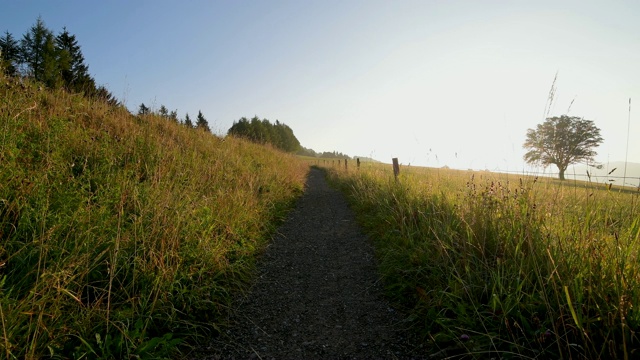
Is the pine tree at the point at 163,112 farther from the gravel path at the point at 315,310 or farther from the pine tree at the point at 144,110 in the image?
the gravel path at the point at 315,310

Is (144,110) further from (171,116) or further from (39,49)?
(39,49)

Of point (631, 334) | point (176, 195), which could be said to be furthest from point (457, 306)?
point (176, 195)

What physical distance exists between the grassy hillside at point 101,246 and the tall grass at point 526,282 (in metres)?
2.24

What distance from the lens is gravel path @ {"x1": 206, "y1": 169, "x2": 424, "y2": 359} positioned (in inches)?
105

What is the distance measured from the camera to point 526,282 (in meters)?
2.54

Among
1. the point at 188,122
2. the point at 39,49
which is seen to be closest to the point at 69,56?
the point at 39,49

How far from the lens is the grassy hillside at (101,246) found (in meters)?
2.16

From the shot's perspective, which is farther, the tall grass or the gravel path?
the gravel path

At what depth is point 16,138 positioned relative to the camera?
3.55m

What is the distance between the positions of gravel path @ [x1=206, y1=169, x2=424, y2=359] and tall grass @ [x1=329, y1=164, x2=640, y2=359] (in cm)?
36

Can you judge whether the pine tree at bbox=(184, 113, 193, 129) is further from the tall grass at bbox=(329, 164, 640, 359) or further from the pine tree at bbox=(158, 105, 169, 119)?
the tall grass at bbox=(329, 164, 640, 359)

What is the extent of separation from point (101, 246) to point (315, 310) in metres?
2.41

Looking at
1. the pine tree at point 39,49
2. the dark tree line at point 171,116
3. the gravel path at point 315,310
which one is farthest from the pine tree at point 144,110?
the pine tree at point 39,49

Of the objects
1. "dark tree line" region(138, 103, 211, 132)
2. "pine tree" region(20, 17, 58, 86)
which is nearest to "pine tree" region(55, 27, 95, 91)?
"pine tree" region(20, 17, 58, 86)
